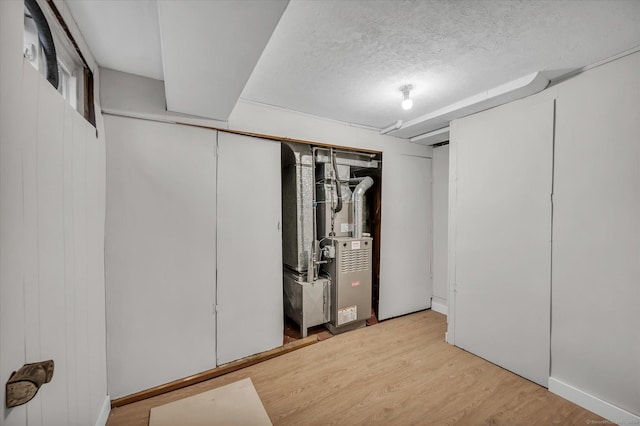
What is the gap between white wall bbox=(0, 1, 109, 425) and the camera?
810 millimetres

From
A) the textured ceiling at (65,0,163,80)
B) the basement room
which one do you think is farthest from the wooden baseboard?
the textured ceiling at (65,0,163,80)

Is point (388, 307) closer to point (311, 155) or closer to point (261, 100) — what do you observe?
point (311, 155)

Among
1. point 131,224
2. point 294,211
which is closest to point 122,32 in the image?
point 131,224

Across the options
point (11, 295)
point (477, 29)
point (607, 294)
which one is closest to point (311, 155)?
point (477, 29)

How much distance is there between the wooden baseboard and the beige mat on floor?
16 centimetres

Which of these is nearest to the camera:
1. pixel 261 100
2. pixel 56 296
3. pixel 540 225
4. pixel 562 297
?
pixel 56 296

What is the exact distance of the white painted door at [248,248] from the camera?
2248 mm

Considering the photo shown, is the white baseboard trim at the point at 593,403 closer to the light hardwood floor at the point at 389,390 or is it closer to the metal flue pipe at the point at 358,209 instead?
the light hardwood floor at the point at 389,390

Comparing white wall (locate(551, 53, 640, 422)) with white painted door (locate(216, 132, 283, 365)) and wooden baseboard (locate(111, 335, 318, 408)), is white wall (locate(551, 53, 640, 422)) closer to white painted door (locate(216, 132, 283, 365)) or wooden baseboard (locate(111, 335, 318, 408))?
wooden baseboard (locate(111, 335, 318, 408))

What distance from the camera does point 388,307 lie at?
3.29 metres

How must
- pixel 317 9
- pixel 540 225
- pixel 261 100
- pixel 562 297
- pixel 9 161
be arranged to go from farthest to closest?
pixel 261 100 < pixel 540 225 < pixel 562 297 < pixel 317 9 < pixel 9 161

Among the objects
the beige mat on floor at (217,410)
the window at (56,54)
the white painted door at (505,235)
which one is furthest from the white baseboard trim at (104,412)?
the white painted door at (505,235)

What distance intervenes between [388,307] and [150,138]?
10.1 ft

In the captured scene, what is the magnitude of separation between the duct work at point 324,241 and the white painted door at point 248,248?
33 centimetres
